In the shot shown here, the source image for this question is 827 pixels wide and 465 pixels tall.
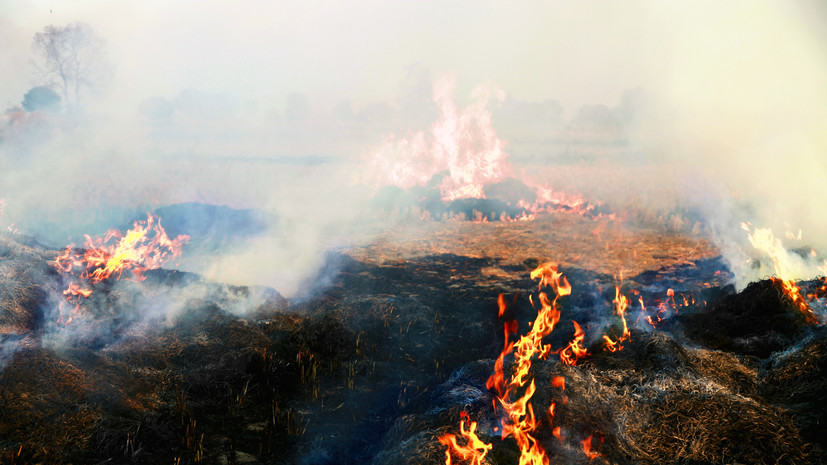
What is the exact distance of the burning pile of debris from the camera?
6672 millimetres

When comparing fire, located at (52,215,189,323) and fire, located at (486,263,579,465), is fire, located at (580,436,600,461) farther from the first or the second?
fire, located at (52,215,189,323)

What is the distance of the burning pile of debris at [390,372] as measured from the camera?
21.9ft

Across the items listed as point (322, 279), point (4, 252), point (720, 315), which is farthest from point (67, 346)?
point (720, 315)

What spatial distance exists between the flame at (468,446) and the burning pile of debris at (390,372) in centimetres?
3

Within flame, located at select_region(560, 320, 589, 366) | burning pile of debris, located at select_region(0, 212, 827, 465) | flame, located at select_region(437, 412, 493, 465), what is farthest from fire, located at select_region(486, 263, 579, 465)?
flame, located at select_region(560, 320, 589, 366)

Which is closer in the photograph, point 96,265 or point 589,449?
point 589,449

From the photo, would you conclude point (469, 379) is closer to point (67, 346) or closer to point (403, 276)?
point (67, 346)

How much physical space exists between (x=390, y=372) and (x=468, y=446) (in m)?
4.50

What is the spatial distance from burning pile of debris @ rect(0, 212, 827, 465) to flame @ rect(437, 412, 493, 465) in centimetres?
3

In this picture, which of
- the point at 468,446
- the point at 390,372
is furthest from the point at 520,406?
the point at 390,372

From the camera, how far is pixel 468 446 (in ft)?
21.2

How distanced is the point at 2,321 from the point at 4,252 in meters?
2.89

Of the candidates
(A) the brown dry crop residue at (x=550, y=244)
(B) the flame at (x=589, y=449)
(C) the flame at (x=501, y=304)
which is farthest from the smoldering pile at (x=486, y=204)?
(B) the flame at (x=589, y=449)

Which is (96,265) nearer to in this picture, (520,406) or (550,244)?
(520,406)
